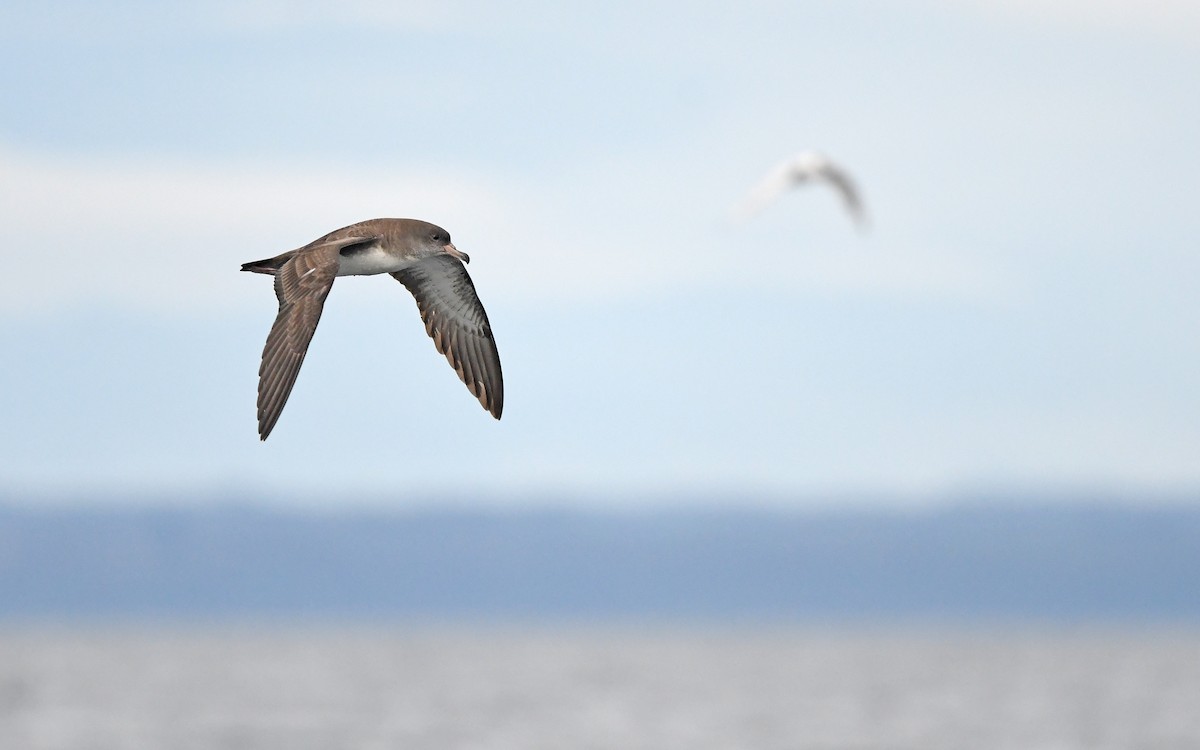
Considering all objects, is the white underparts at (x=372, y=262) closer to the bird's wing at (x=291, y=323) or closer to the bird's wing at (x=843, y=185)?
the bird's wing at (x=291, y=323)

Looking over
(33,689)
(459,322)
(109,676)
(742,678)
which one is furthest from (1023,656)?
(459,322)

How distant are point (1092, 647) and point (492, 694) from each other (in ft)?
342

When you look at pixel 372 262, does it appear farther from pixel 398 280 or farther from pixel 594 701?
pixel 594 701

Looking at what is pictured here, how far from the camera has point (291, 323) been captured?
15.0m

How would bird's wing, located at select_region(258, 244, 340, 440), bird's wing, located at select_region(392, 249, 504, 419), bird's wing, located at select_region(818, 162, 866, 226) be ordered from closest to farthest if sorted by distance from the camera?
bird's wing, located at select_region(258, 244, 340, 440)
bird's wing, located at select_region(392, 249, 504, 419)
bird's wing, located at select_region(818, 162, 866, 226)

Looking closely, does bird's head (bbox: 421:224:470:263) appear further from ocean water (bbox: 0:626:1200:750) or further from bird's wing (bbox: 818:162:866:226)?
ocean water (bbox: 0:626:1200:750)

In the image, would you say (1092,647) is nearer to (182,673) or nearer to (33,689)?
(182,673)

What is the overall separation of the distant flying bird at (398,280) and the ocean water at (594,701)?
4330cm

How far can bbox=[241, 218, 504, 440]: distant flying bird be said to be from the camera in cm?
1469

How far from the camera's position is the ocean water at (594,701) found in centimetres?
6462

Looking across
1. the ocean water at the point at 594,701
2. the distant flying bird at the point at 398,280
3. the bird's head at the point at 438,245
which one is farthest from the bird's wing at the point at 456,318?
the ocean water at the point at 594,701

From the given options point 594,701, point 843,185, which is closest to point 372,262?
point 843,185

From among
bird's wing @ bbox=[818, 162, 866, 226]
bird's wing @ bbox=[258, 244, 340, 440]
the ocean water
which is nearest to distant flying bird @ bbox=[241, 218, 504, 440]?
bird's wing @ bbox=[258, 244, 340, 440]

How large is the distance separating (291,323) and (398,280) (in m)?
3.42
